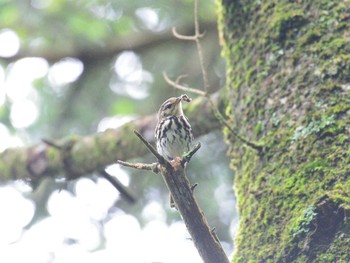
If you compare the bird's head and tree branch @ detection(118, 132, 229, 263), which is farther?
the bird's head

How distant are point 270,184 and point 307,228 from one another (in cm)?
41

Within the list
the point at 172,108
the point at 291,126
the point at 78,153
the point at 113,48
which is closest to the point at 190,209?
the point at 291,126

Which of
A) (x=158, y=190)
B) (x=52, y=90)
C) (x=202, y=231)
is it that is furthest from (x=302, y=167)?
(x=52, y=90)

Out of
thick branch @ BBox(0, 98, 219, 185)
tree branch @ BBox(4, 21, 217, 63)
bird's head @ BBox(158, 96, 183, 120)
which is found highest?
tree branch @ BBox(4, 21, 217, 63)

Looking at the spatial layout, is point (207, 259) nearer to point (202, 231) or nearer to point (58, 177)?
point (202, 231)

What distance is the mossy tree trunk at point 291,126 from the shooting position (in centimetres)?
272

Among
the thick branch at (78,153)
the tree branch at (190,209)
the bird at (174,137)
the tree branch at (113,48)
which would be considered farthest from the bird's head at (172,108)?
the tree branch at (190,209)

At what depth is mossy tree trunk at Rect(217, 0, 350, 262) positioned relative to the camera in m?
2.72

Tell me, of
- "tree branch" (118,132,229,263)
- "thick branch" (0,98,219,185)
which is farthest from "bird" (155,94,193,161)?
"tree branch" (118,132,229,263)

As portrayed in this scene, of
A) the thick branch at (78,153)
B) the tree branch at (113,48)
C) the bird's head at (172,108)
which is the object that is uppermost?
the tree branch at (113,48)

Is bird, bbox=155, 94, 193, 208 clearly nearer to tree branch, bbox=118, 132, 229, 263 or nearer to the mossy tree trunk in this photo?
the mossy tree trunk

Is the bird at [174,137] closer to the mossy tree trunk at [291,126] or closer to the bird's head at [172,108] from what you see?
the bird's head at [172,108]

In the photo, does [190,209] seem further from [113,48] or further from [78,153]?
[113,48]

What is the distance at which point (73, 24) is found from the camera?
21.0ft
